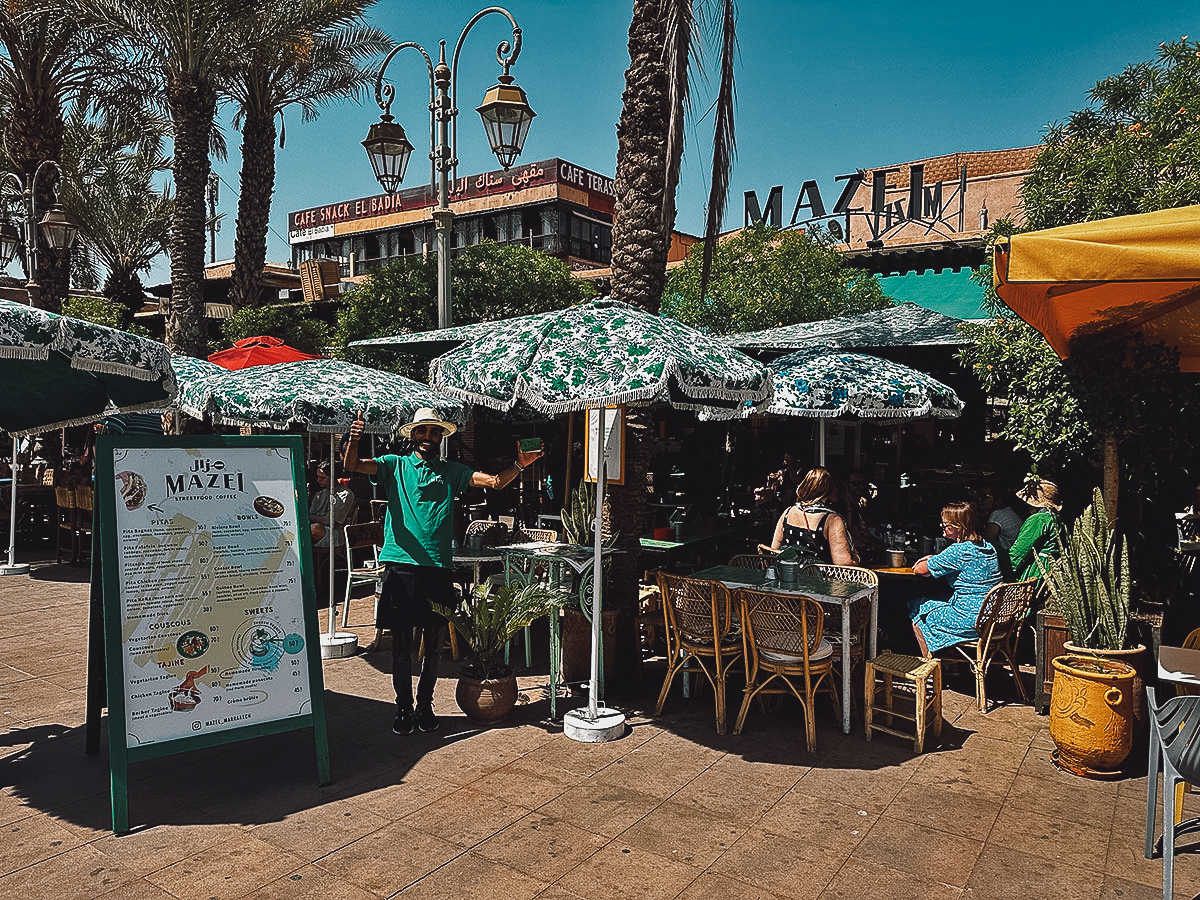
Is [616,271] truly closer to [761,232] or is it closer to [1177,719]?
[1177,719]

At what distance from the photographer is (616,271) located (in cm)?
674

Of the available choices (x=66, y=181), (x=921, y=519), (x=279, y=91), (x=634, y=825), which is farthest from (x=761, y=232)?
(x=66, y=181)

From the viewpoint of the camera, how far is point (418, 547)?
16.5 ft

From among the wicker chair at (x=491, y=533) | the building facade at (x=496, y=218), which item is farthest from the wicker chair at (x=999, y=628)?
the building facade at (x=496, y=218)

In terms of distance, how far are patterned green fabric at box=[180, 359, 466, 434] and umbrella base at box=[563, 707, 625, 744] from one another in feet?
7.69

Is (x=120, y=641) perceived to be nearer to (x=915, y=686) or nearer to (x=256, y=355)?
(x=915, y=686)

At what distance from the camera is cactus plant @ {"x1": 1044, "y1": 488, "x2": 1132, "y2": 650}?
460cm

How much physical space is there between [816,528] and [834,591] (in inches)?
42.5

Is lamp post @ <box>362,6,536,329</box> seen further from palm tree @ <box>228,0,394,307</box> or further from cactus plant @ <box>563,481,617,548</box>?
palm tree @ <box>228,0,394,307</box>

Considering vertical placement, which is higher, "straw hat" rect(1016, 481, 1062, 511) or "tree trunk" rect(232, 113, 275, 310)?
"tree trunk" rect(232, 113, 275, 310)

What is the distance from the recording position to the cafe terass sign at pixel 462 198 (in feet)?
111

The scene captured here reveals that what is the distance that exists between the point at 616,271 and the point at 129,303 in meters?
18.2

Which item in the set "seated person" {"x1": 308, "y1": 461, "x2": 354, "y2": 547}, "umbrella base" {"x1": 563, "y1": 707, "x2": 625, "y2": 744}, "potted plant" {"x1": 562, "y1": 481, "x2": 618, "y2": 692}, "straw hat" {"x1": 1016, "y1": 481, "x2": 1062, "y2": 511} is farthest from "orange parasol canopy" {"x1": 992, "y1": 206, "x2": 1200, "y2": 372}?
"seated person" {"x1": 308, "y1": 461, "x2": 354, "y2": 547}

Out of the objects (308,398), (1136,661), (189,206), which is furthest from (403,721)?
(189,206)
